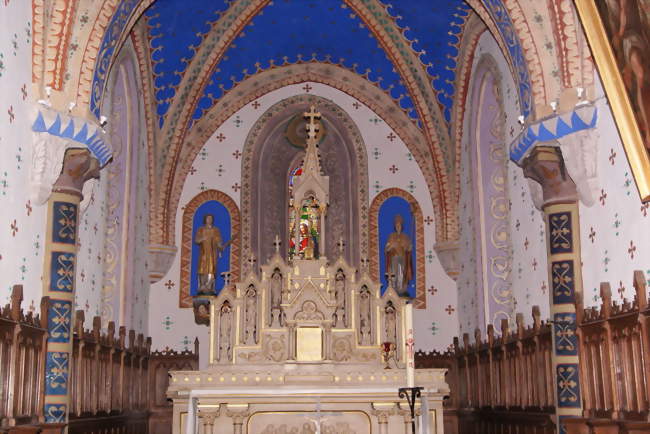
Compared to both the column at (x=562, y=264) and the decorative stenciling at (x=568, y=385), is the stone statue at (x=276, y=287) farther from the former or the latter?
the decorative stenciling at (x=568, y=385)

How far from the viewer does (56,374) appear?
10.5 metres

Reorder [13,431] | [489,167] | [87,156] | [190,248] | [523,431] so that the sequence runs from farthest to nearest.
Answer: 1. [190,248]
2. [489,167]
3. [523,431]
4. [87,156]
5. [13,431]

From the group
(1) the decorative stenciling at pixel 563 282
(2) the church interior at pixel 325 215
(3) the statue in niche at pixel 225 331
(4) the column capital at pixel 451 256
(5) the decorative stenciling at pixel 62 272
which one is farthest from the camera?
(4) the column capital at pixel 451 256

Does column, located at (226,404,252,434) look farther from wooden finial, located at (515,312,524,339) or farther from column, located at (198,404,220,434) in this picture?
wooden finial, located at (515,312,524,339)

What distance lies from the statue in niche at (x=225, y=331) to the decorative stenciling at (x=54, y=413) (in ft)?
13.9

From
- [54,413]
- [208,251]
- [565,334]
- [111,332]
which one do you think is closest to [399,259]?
[208,251]

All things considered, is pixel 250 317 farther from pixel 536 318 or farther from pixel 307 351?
pixel 536 318

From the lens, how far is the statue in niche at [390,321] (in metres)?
14.7

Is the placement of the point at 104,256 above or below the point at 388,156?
below

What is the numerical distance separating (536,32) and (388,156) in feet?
25.5

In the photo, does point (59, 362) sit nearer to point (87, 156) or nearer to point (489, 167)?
point (87, 156)

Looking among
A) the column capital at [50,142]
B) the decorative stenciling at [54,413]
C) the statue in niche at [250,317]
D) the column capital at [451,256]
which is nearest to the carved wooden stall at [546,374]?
the column capital at [451,256]

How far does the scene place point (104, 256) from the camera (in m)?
14.6

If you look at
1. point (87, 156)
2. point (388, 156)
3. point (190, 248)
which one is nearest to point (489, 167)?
point (388, 156)
